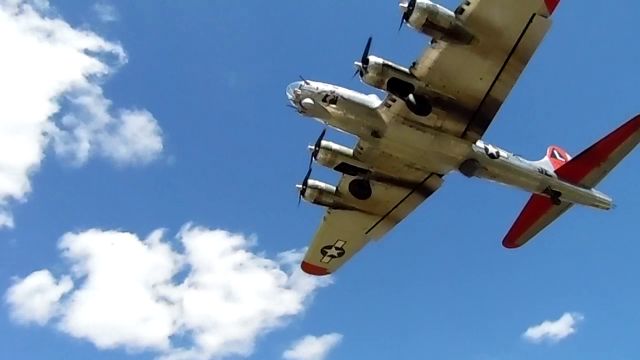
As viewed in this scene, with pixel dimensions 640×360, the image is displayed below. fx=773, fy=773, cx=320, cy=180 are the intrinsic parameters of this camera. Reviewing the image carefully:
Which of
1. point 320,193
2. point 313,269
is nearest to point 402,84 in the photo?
point 320,193

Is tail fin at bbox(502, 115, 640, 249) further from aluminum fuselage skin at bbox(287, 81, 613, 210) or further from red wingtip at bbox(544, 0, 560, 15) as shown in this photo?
red wingtip at bbox(544, 0, 560, 15)

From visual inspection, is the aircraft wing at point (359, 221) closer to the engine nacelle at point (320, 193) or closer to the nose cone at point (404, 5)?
A: the engine nacelle at point (320, 193)

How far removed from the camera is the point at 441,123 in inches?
1001

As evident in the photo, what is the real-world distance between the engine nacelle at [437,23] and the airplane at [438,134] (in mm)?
29

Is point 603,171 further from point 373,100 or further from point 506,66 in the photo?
point 373,100

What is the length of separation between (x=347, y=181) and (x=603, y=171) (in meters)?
9.37

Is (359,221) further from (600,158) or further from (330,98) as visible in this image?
(600,158)

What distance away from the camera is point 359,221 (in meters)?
31.2

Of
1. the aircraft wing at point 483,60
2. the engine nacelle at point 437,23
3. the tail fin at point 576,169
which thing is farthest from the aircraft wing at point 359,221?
the engine nacelle at point 437,23

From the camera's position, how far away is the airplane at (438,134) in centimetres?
2297

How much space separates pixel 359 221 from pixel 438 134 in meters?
6.68

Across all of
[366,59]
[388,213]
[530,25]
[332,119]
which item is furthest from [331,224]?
[530,25]

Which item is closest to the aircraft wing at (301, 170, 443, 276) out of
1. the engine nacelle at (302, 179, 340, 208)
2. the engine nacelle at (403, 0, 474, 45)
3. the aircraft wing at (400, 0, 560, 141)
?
the engine nacelle at (302, 179, 340, 208)

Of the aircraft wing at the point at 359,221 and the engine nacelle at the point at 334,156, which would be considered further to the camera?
the aircraft wing at the point at 359,221
